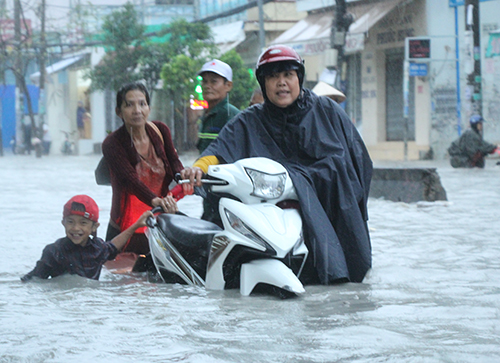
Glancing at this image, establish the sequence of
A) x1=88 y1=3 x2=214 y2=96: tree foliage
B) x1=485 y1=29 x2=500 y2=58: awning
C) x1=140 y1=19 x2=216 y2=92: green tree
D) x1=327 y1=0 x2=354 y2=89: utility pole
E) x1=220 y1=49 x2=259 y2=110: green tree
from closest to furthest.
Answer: x1=327 y1=0 x2=354 y2=89: utility pole < x1=485 y1=29 x2=500 y2=58: awning < x1=220 y1=49 x2=259 y2=110: green tree < x1=140 y1=19 x2=216 y2=92: green tree < x1=88 y1=3 x2=214 y2=96: tree foliage

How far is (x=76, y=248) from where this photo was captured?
16.8 feet

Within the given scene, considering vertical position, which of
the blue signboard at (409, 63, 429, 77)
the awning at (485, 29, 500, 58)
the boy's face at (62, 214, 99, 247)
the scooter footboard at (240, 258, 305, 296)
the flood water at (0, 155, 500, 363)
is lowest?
the flood water at (0, 155, 500, 363)

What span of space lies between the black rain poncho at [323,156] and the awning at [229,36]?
947 inches

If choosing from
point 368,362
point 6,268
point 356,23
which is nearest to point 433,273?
point 368,362

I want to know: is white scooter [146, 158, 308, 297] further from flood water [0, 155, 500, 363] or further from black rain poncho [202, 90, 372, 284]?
black rain poncho [202, 90, 372, 284]

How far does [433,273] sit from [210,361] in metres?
2.72

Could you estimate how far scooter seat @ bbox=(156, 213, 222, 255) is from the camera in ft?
15.2

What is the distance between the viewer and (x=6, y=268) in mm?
6172

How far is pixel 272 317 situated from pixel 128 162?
210cm

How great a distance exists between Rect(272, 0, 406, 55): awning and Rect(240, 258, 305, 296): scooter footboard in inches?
717

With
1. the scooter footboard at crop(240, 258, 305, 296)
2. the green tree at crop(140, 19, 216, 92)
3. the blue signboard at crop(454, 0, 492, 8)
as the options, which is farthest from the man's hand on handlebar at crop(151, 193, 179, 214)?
the green tree at crop(140, 19, 216, 92)

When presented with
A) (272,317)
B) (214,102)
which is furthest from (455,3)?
(272,317)

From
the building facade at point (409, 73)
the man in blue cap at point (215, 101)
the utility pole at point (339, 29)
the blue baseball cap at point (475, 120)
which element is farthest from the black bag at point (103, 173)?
the building facade at point (409, 73)

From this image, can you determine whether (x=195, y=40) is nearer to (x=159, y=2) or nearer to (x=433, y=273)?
(x=159, y=2)
